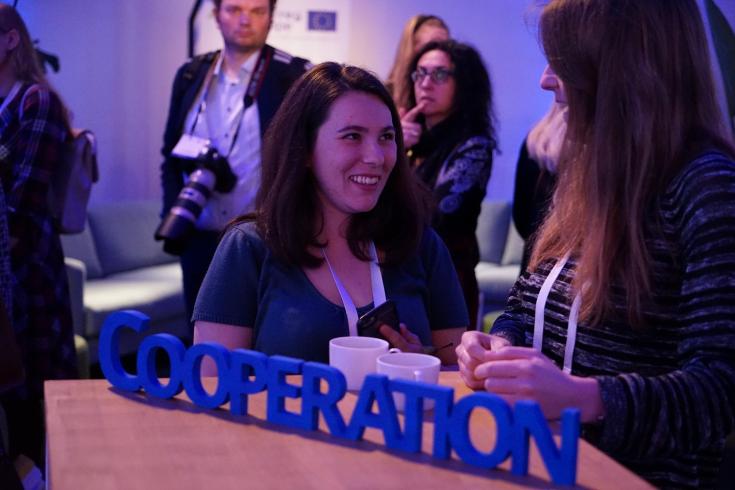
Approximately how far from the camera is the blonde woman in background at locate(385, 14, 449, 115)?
12.3 ft

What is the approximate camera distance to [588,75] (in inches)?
60.1

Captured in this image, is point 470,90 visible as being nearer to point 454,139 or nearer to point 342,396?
point 454,139

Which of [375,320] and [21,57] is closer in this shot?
[375,320]

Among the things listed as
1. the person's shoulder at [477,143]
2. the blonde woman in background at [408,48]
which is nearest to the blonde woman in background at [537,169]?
the person's shoulder at [477,143]

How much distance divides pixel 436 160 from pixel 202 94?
0.96m

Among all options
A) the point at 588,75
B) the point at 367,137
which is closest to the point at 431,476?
the point at 588,75

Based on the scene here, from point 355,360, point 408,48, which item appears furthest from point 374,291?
point 408,48

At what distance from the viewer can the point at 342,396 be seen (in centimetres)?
137

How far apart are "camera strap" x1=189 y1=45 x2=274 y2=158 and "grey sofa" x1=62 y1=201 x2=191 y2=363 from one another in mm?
1488

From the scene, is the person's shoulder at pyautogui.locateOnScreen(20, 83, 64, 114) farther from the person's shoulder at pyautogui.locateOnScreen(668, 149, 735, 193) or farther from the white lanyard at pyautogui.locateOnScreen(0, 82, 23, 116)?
the person's shoulder at pyautogui.locateOnScreen(668, 149, 735, 193)

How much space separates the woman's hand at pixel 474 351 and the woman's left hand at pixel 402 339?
248mm

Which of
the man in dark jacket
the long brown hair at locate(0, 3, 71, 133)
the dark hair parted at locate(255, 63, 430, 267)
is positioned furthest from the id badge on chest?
the dark hair parted at locate(255, 63, 430, 267)

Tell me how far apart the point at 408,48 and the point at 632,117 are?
2694mm

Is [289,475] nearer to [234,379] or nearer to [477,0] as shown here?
[234,379]
